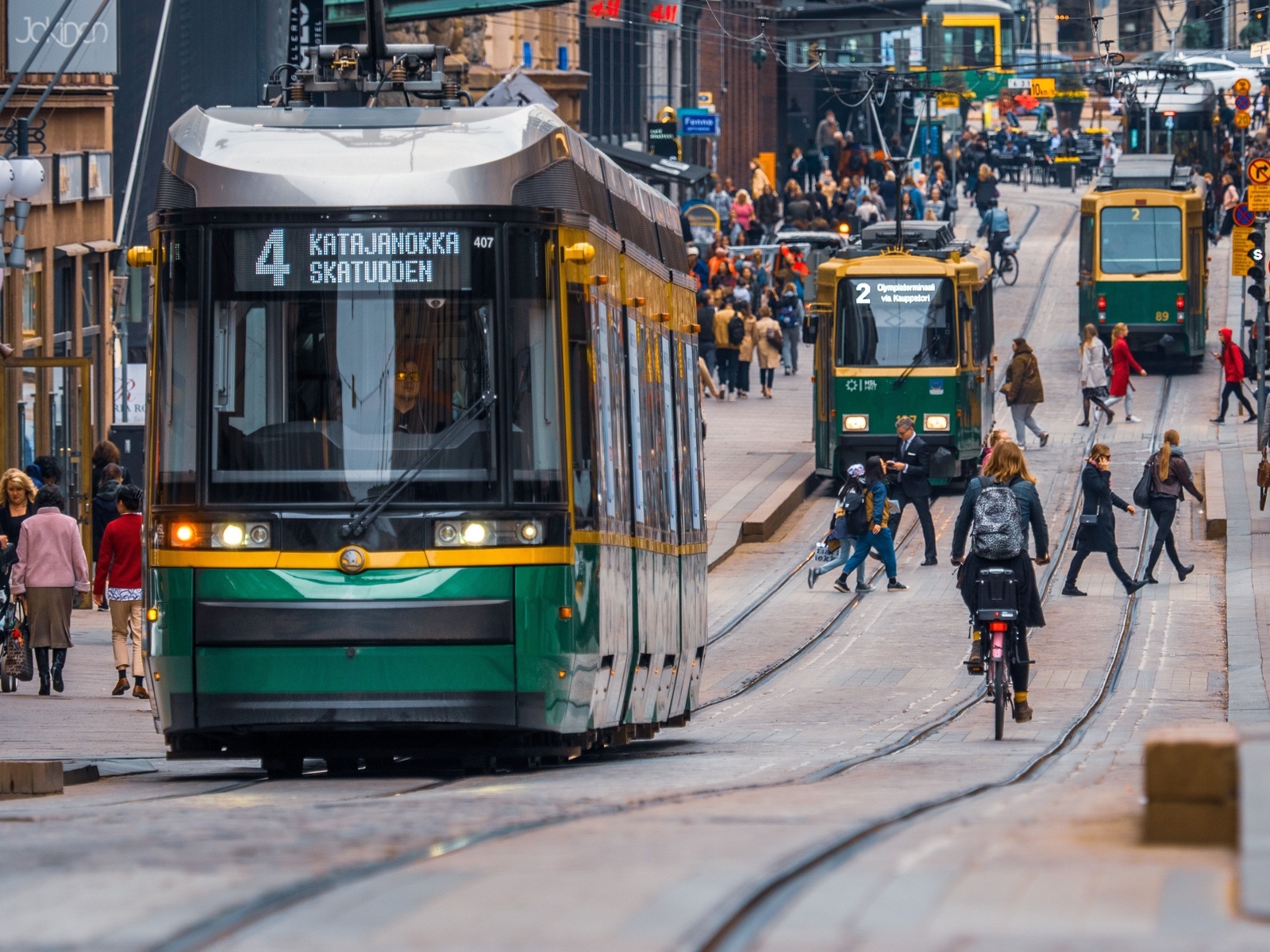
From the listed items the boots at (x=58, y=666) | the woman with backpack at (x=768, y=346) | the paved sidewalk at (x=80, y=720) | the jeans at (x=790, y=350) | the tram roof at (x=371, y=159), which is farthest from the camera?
the jeans at (x=790, y=350)

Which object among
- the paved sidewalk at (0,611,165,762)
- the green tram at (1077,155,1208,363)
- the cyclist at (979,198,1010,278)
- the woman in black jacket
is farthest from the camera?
the cyclist at (979,198,1010,278)

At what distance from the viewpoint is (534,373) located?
1109 centimetres

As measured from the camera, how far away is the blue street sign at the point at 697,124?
155ft

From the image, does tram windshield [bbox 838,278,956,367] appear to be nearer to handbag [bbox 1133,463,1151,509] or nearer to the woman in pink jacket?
handbag [bbox 1133,463,1151,509]

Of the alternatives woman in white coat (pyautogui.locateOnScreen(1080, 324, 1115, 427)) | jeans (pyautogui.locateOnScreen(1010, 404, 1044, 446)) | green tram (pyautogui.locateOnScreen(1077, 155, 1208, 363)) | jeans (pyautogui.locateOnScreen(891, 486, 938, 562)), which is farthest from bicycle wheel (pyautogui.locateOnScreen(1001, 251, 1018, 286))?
jeans (pyautogui.locateOnScreen(891, 486, 938, 562))

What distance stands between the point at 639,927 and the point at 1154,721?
1151 cm

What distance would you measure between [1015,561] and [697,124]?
33.2 metres

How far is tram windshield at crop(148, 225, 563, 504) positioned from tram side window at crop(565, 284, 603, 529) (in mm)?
140

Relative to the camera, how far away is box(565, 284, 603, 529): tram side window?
11.2 meters

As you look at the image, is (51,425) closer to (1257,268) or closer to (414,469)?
(1257,268)

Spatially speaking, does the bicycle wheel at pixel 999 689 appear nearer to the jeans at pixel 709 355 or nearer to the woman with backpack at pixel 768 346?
the jeans at pixel 709 355

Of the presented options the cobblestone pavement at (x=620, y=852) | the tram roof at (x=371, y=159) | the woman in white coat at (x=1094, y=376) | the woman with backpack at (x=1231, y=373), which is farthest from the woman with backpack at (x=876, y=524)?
the tram roof at (x=371, y=159)

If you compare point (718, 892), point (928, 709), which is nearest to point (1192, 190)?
point (928, 709)

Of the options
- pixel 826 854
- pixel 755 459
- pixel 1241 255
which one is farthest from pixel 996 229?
pixel 826 854
